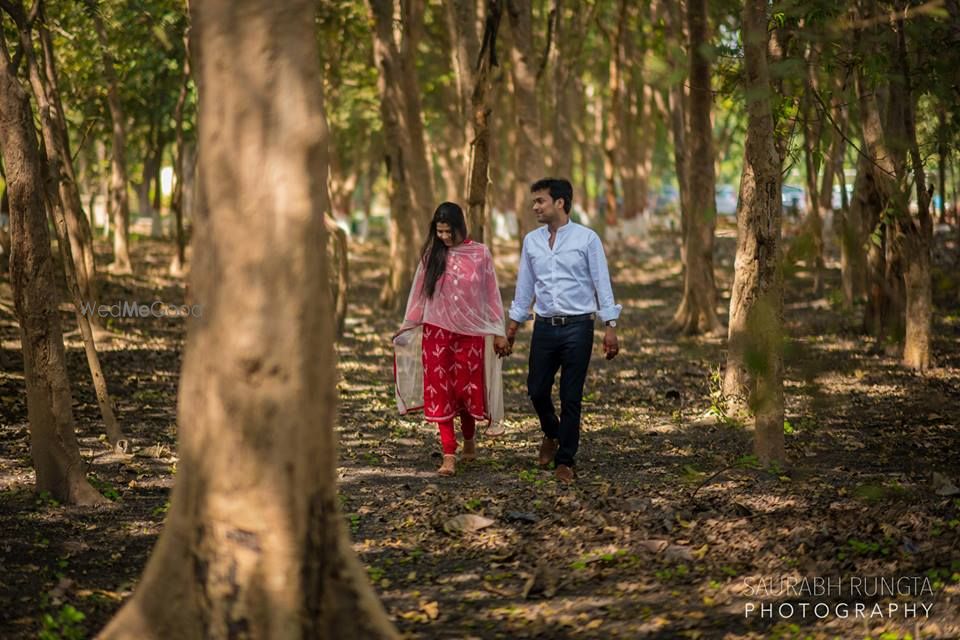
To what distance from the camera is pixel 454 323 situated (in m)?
9.35

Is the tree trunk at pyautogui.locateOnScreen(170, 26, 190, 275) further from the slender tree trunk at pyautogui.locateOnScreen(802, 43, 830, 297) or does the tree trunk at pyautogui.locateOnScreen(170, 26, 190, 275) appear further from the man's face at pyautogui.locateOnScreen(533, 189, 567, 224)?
the man's face at pyautogui.locateOnScreen(533, 189, 567, 224)

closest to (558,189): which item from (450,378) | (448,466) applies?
(450,378)

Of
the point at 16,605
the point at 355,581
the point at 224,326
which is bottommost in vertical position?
the point at 16,605

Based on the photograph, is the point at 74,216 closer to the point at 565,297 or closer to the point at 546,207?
the point at 546,207

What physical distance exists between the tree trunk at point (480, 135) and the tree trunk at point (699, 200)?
2377 mm

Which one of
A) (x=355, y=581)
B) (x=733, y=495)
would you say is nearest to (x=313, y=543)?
(x=355, y=581)

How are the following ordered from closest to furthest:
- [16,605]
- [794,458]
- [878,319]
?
[16,605]
[794,458]
[878,319]

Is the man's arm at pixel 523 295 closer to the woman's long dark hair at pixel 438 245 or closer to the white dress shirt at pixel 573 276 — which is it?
the white dress shirt at pixel 573 276

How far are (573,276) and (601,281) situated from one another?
19 cm

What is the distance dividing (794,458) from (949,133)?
360 centimetres

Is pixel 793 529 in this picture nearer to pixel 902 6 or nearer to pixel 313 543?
pixel 313 543

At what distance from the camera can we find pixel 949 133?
1126cm

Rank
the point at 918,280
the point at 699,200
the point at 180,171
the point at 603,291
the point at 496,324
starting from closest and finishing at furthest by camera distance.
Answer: the point at 603,291 < the point at 496,324 < the point at 918,280 < the point at 699,200 < the point at 180,171

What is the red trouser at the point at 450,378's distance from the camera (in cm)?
941
